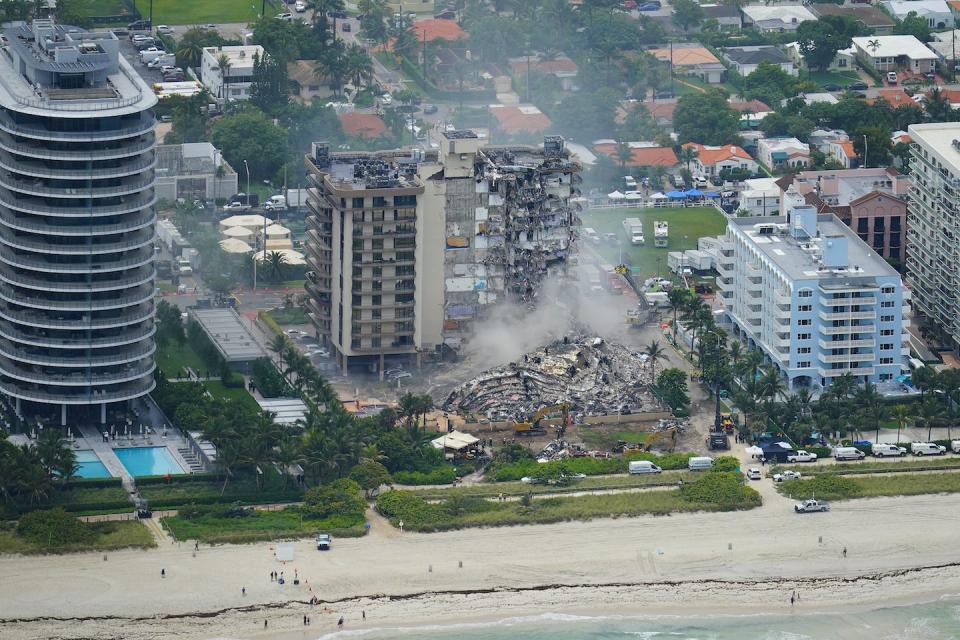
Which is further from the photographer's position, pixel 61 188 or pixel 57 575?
pixel 61 188

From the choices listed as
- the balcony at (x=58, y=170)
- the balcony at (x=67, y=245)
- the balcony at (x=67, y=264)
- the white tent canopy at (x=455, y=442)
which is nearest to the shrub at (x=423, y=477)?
the white tent canopy at (x=455, y=442)

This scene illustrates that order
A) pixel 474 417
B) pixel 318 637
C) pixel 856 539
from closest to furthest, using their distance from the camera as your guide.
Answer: pixel 318 637 < pixel 856 539 < pixel 474 417

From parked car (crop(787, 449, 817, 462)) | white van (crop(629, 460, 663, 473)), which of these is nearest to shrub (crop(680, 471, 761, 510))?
white van (crop(629, 460, 663, 473))

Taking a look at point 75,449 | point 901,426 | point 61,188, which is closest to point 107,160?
point 61,188

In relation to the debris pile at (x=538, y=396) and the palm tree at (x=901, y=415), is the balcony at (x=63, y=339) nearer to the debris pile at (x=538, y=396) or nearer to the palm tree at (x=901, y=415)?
the debris pile at (x=538, y=396)

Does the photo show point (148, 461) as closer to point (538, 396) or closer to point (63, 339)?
point (63, 339)

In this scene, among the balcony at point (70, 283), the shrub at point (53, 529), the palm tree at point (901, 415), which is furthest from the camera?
the palm tree at point (901, 415)

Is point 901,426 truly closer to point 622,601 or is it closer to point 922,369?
point 922,369
